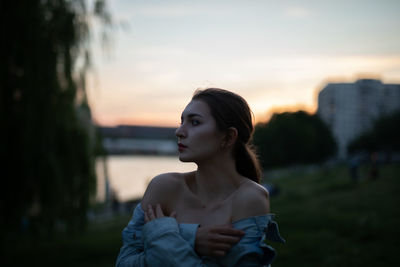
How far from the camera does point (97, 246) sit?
11.5 meters

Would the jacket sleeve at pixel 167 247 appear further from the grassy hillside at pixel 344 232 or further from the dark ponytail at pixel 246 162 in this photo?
the grassy hillside at pixel 344 232

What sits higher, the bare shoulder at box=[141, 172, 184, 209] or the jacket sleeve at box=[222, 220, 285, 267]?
the bare shoulder at box=[141, 172, 184, 209]

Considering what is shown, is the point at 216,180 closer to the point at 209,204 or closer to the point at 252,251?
the point at 209,204

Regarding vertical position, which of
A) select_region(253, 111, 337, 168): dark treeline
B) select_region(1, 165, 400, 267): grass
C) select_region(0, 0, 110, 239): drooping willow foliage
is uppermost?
select_region(0, 0, 110, 239): drooping willow foliage

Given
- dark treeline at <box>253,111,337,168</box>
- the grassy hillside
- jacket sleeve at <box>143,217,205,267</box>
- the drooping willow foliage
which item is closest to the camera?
jacket sleeve at <box>143,217,205,267</box>

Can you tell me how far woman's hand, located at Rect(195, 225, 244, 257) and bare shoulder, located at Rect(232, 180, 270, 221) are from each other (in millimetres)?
108

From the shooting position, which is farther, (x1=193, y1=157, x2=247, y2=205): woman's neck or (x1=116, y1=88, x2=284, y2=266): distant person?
(x1=193, y1=157, x2=247, y2=205): woman's neck

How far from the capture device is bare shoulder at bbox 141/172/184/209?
224 centimetres

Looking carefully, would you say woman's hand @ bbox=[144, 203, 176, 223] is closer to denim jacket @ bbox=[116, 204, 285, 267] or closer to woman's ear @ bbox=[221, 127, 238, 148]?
denim jacket @ bbox=[116, 204, 285, 267]

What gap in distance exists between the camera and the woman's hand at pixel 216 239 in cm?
194

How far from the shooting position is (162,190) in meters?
2.25

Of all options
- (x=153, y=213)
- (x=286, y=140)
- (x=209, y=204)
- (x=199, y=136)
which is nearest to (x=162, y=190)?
(x=153, y=213)

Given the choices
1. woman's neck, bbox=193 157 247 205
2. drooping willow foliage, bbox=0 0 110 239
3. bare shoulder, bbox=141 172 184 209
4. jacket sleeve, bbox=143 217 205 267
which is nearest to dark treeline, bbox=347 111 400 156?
drooping willow foliage, bbox=0 0 110 239

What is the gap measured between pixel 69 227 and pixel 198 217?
695 cm
